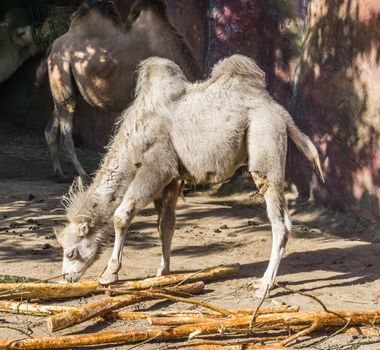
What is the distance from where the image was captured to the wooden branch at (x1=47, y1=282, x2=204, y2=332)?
5484 millimetres

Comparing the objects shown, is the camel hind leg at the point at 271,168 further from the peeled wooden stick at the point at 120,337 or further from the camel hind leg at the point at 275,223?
the peeled wooden stick at the point at 120,337

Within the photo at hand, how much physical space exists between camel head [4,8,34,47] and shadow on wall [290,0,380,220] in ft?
17.0

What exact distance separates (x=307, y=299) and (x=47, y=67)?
6.27 meters

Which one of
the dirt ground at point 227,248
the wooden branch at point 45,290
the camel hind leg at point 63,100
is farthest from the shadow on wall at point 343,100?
the wooden branch at point 45,290

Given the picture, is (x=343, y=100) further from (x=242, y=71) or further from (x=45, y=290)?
(x=45, y=290)

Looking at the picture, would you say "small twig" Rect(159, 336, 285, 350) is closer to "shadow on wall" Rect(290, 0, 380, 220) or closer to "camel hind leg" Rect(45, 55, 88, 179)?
"shadow on wall" Rect(290, 0, 380, 220)

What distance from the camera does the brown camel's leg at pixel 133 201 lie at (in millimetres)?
6539

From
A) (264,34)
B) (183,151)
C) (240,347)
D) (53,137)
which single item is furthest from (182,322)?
(53,137)

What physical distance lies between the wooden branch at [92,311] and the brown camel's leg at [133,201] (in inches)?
18.4

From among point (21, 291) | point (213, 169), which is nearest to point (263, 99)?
point (213, 169)

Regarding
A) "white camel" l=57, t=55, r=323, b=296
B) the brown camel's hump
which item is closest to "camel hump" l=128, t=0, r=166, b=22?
the brown camel's hump

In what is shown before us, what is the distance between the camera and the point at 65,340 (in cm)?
523

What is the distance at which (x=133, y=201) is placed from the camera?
6.55 meters

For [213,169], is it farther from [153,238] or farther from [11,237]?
[11,237]
